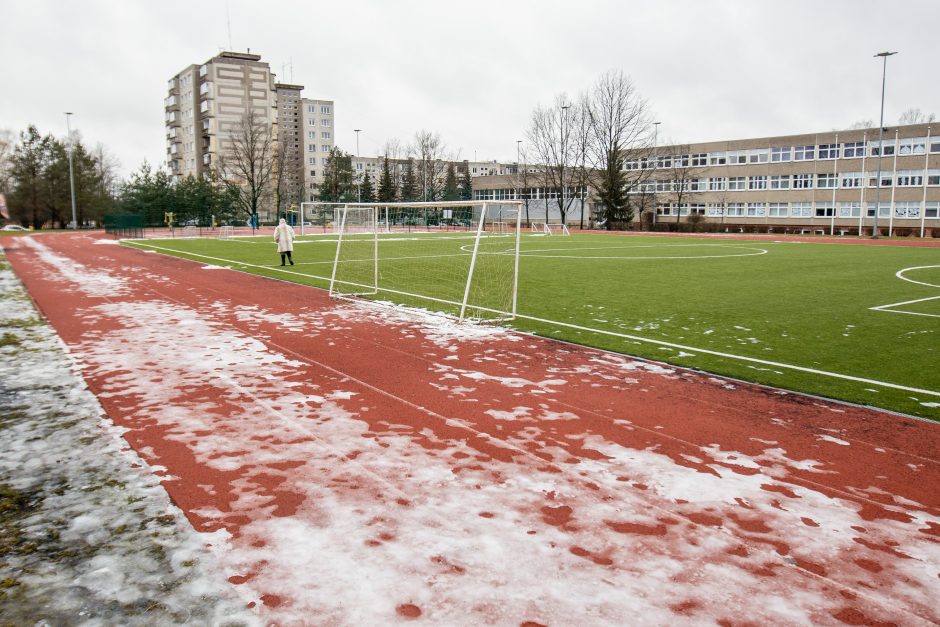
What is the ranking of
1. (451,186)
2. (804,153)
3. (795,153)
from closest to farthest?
(804,153) < (795,153) < (451,186)

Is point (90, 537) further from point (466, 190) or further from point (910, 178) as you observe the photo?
point (466, 190)

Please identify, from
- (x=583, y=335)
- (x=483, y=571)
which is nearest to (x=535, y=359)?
(x=583, y=335)

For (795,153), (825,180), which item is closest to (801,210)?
(825,180)

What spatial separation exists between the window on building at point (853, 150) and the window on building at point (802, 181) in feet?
12.9

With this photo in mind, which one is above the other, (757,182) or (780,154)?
(780,154)

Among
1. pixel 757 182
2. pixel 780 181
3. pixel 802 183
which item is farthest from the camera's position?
pixel 757 182

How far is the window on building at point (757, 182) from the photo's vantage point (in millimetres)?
74500

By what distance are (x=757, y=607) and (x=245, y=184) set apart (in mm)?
98992

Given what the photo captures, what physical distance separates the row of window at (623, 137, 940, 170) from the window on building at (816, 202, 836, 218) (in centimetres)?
490

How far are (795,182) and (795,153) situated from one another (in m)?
3.29

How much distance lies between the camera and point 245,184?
94.1 m

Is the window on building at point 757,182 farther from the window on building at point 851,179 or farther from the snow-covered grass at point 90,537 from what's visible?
the snow-covered grass at point 90,537

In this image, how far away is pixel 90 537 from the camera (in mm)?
4152

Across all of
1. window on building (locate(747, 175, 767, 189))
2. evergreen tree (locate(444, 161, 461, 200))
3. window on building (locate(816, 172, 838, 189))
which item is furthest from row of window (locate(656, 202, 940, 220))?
evergreen tree (locate(444, 161, 461, 200))
